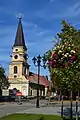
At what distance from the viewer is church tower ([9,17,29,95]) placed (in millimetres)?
128375

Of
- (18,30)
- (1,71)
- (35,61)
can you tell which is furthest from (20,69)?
(35,61)

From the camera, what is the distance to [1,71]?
7800 cm

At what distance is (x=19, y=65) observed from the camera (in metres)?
129

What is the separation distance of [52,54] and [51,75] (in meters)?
1.64

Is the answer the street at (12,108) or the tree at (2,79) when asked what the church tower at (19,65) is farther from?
the street at (12,108)

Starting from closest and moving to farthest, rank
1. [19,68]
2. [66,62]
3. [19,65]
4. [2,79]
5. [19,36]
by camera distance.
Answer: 1. [66,62]
2. [2,79]
3. [19,36]
4. [19,65]
5. [19,68]

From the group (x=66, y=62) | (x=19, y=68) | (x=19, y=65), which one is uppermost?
(x=19, y=65)

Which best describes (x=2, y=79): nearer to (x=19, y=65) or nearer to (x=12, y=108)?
(x=12, y=108)

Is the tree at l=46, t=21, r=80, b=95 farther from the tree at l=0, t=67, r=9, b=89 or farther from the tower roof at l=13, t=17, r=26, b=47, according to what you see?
the tower roof at l=13, t=17, r=26, b=47

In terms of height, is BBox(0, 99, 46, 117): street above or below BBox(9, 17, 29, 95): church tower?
below

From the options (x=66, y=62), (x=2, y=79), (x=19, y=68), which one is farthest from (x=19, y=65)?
(x=66, y=62)

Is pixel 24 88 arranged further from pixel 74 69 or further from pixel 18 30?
pixel 74 69

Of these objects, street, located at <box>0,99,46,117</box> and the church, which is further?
the church

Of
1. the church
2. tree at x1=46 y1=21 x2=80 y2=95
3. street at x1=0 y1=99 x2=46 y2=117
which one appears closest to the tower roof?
the church
